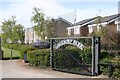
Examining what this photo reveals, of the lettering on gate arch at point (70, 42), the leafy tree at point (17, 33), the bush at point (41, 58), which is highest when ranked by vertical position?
the leafy tree at point (17, 33)

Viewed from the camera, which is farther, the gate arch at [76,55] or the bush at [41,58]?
the bush at [41,58]

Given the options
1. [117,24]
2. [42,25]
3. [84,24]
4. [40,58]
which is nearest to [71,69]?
[40,58]

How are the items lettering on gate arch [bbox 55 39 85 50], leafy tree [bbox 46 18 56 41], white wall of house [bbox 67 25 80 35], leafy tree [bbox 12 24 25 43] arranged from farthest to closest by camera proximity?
leafy tree [bbox 12 24 25 43] < white wall of house [bbox 67 25 80 35] < leafy tree [bbox 46 18 56 41] < lettering on gate arch [bbox 55 39 85 50]

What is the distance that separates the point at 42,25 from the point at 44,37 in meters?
2.49

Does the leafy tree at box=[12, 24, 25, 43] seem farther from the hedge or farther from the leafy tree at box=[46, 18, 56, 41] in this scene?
the hedge

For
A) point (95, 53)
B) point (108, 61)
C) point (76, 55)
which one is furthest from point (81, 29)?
point (108, 61)

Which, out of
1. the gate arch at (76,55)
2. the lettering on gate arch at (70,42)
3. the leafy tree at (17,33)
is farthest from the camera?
the leafy tree at (17,33)

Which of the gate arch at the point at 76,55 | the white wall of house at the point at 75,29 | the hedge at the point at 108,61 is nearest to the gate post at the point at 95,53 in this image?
the gate arch at the point at 76,55

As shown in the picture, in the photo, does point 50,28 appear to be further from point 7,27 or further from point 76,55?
point 76,55

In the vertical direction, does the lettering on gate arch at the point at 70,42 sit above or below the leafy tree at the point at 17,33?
below

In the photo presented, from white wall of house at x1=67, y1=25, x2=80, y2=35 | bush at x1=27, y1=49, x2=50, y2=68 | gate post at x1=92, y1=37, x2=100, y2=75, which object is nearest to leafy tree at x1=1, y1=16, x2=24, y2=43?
white wall of house at x1=67, y1=25, x2=80, y2=35

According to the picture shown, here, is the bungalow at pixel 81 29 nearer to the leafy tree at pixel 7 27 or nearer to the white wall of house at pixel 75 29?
the white wall of house at pixel 75 29

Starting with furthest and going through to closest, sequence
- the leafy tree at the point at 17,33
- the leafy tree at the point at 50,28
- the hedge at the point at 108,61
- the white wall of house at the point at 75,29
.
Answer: the leafy tree at the point at 17,33 < the white wall of house at the point at 75,29 < the leafy tree at the point at 50,28 < the hedge at the point at 108,61

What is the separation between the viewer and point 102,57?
44.0ft
